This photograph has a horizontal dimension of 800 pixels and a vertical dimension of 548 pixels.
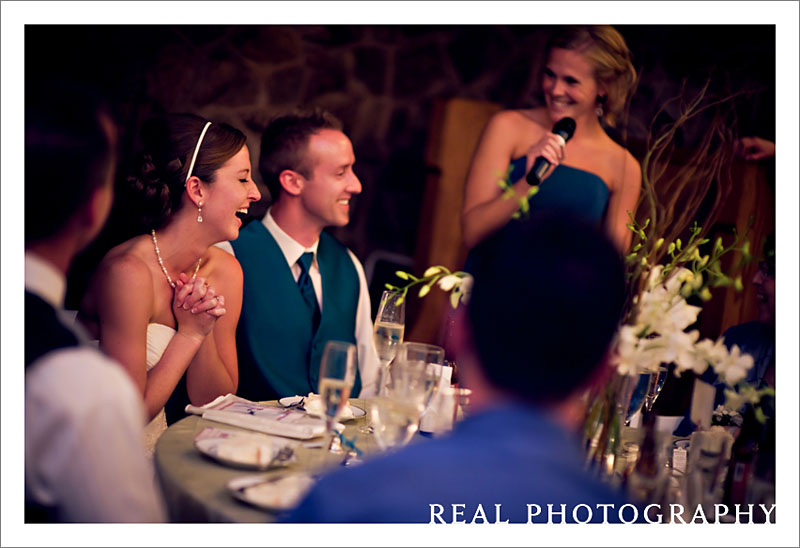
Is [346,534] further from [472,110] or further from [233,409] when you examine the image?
[472,110]

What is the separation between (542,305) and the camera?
905mm

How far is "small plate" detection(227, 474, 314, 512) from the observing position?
1.21m

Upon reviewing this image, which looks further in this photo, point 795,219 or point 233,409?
point 795,219

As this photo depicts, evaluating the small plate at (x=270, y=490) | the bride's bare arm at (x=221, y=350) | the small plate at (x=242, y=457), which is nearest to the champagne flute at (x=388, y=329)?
the small plate at (x=242, y=457)

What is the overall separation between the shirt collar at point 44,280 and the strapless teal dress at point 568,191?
1683 mm

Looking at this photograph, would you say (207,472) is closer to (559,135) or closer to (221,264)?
(221,264)

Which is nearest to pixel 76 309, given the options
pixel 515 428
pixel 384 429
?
pixel 384 429

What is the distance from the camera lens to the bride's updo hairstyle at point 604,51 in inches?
103

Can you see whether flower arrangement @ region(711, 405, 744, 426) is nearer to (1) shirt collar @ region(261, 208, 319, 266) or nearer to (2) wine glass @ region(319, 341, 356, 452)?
(2) wine glass @ region(319, 341, 356, 452)

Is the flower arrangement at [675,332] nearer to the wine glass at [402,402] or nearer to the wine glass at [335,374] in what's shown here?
the wine glass at [402,402]

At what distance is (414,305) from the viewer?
328 cm

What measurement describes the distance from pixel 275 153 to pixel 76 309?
1.02m

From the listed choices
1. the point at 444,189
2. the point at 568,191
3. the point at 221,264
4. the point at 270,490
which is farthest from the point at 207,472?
the point at 444,189

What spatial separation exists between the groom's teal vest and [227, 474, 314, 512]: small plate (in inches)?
44.8
